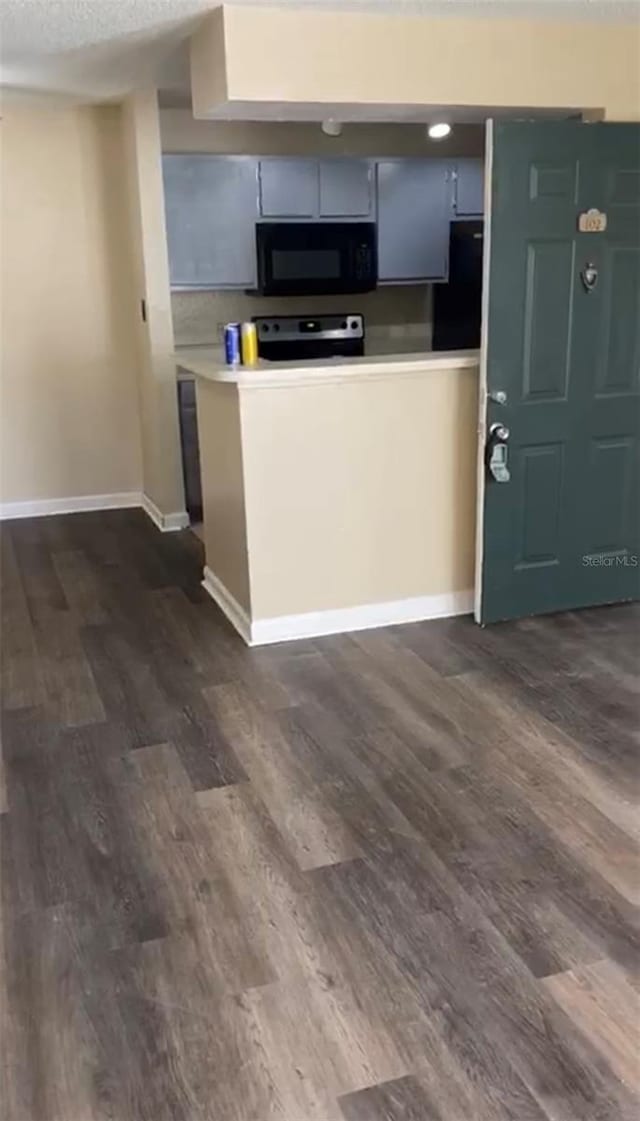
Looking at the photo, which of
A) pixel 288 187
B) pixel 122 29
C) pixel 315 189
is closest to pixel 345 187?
pixel 315 189

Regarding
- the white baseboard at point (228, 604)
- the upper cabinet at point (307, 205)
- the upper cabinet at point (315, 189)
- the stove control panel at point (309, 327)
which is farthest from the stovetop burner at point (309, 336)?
the white baseboard at point (228, 604)

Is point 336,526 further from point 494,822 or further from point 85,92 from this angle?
point 85,92

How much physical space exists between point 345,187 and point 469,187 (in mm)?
860

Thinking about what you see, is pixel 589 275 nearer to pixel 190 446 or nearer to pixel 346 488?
pixel 346 488

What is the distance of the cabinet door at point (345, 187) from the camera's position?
5730mm

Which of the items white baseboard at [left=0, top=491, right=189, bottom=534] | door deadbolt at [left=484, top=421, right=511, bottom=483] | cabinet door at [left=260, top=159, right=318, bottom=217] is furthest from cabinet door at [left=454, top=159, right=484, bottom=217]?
door deadbolt at [left=484, top=421, right=511, bottom=483]

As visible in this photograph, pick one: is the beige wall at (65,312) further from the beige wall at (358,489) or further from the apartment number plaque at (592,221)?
the apartment number plaque at (592,221)

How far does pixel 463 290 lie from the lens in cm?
609

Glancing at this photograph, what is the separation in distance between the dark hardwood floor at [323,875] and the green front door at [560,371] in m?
0.27

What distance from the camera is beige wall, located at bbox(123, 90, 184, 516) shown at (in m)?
4.91

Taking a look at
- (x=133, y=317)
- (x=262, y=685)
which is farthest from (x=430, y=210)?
(x=262, y=685)

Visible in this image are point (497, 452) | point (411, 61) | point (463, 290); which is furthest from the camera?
point (463, 290)

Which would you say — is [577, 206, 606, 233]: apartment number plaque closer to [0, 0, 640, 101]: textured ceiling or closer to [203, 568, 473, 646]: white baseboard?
[0, 0, 640, 101]: textured ceiling

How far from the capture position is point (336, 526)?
3766mm
